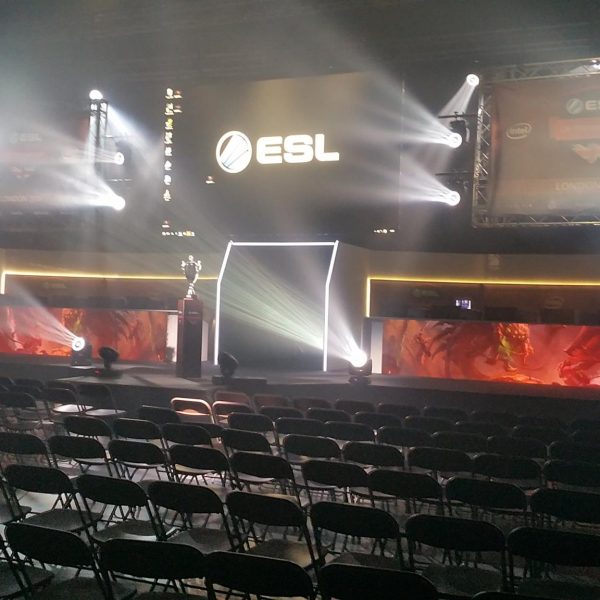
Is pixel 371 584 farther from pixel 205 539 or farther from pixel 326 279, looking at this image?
pixel 326 279

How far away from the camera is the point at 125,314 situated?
12625mm

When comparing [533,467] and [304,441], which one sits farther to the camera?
[304,441]

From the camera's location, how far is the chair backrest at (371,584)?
2.19 meters

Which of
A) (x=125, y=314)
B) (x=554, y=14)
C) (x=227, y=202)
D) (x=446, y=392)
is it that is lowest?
(x=446, y=392)

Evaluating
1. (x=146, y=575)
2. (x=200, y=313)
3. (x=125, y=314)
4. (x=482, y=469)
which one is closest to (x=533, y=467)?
→ (x=482, y=469)

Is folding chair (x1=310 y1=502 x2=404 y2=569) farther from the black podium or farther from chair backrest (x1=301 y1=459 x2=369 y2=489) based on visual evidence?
the black podium

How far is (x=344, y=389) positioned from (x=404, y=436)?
12.9 feet

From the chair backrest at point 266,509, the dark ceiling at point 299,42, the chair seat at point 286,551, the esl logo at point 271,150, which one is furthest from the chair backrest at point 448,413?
the dark ceiling at point 299,42

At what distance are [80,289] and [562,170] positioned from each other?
1102 centimetres

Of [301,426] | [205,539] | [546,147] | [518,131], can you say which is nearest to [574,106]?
[546,147]

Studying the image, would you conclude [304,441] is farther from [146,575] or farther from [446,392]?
[446,392]

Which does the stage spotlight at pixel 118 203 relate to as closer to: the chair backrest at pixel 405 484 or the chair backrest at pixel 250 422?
the chair backrest at pixel 250 422

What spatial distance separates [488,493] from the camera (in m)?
3.49

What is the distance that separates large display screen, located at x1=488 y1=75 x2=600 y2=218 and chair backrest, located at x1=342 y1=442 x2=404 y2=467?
6.91 m
